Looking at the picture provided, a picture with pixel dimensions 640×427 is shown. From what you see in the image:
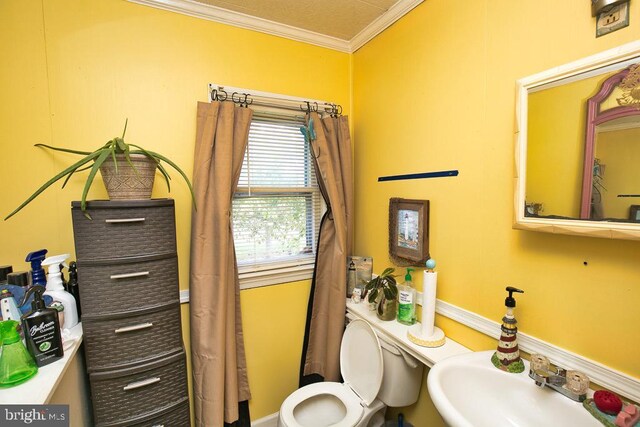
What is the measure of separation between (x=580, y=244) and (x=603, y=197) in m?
0.17

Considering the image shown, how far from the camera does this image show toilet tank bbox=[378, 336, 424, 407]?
1.45 meters

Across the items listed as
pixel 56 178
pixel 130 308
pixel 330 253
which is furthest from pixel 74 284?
pixel 330 253

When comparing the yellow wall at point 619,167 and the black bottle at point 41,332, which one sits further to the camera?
the black bottle at point 41,332

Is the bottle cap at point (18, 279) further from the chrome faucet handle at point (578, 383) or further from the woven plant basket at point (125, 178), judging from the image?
the chrome faucet handle at point (578, 383)

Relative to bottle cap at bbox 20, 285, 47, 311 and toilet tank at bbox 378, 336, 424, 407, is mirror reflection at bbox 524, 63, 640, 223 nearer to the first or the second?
toilet tank at bbox 378, 336, 424, 407

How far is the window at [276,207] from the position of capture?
1812 mm

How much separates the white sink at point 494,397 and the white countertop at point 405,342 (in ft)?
0.58

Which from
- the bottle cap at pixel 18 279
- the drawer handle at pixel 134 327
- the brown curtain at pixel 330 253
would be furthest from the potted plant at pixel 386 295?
the bottle cap at pixel 18 279

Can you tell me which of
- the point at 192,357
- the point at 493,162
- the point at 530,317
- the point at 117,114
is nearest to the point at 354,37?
the point at 493,162

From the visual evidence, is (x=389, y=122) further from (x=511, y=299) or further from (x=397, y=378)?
(x=397, y=378)

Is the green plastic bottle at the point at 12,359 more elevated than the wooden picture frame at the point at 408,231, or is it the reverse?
the wooden picture frame at the point at 408,231

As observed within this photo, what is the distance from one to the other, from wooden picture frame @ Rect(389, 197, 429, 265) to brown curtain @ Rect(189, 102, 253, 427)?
949 millimetres

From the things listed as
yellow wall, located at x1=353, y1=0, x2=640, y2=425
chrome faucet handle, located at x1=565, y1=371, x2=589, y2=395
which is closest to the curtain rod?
yellow wall, located at x1=353, y1=0, x2=640, y2=425

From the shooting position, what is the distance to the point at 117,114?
1469 mm
